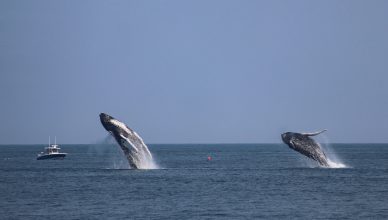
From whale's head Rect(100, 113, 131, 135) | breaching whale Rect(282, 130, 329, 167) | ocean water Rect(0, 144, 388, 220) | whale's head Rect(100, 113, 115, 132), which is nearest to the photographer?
ocean water Rect(0, 144, 388, 220)

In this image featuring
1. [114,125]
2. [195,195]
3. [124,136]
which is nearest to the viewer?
[195,195]

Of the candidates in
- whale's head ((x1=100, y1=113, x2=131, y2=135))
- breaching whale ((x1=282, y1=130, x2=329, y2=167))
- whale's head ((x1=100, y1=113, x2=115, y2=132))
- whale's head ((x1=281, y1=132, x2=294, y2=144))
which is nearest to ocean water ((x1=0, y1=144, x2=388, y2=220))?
breaching whale ((x1=282, y1=130, x2=329, y2=167))

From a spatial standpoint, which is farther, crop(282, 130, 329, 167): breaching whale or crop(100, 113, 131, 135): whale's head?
crop(282, 130, 329, 167): breaching whale

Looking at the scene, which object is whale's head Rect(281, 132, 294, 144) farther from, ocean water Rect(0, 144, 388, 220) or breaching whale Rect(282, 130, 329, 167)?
ocean water Rect(0, 144, 388, 220)

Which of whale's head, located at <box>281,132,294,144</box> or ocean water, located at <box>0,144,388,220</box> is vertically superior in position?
whale's head, located at <box>281,132,294,144</box>

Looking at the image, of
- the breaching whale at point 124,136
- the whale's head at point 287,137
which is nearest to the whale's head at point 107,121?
the breaching whale at point 124,136

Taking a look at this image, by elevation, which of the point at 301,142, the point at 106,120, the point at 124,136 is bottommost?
the point at 301,142

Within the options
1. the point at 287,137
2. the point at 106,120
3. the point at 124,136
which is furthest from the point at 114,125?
the point at 287,137

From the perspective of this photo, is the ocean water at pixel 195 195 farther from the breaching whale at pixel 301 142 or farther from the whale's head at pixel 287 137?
the whale's head at pixel 287 137

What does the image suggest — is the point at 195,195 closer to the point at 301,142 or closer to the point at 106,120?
the point at 106,120

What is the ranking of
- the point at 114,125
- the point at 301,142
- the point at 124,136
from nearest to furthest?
the point at 114,125
the point at 124,136
the point at 301,142

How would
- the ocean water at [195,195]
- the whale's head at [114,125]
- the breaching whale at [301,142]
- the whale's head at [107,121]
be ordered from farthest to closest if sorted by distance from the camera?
the breaching whale at [301,142] < the whale's head at [107,121] < the whale's head at [114,125] < the ocean water at [195,195]

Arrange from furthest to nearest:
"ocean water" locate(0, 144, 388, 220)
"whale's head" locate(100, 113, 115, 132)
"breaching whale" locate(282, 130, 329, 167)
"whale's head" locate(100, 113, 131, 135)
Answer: "breaching whale" locate(282, 130, 329, 167)
"whale's head" locate(100, 113, 115, 132)
"whale's head" locate(100, 113, 131, 135)
"ocean water" locate(0, 144, 388, 220)

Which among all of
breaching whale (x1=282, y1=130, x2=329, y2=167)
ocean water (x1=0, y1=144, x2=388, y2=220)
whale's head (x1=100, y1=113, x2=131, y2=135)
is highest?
whale's head (x1=100, y1=113, x2=131, y2=135)
